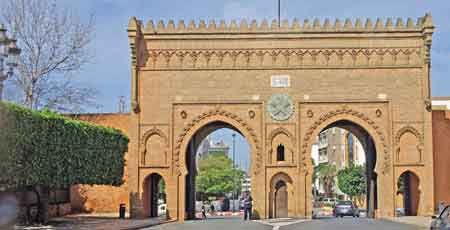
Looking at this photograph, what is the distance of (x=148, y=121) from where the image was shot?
3603 cm

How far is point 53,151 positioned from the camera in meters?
26.6

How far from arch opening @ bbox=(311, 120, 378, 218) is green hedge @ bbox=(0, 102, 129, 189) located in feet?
36.6

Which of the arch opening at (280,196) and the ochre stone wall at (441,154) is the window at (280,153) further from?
the ochre stone wall at (441,154)

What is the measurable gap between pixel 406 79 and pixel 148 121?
13.0m

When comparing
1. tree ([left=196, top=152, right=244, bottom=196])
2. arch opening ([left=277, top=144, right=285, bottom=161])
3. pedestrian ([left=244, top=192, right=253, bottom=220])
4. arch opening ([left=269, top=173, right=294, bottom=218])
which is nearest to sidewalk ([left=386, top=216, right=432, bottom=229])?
arch opening ([left=269, top=173, right=294, bottom=218])

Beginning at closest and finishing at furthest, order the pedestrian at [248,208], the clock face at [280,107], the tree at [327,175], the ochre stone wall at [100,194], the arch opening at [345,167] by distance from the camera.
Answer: the pedestrian at [248,208]
the clock face at [280,107]
the arch opening at [345,167]
the ochre stone wall at [100,194]
the tree at [327,175]

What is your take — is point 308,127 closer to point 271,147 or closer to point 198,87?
point 271,147

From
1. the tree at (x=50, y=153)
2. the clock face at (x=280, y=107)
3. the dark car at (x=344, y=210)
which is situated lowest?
the dark car at (x=344, y=210)

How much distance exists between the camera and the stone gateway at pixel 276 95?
3559 centimetres

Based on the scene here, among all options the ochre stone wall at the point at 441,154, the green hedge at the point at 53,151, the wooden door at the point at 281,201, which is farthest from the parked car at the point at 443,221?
the wooden door at the point at 281,201

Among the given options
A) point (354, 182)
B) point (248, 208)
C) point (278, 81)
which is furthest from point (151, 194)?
point (354, 182)

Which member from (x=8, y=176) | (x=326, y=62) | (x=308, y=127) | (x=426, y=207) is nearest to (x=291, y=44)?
(x=326, y=62)

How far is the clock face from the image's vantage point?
35.8 m

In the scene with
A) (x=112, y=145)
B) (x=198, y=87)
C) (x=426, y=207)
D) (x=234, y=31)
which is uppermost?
(x=234, y=31)
